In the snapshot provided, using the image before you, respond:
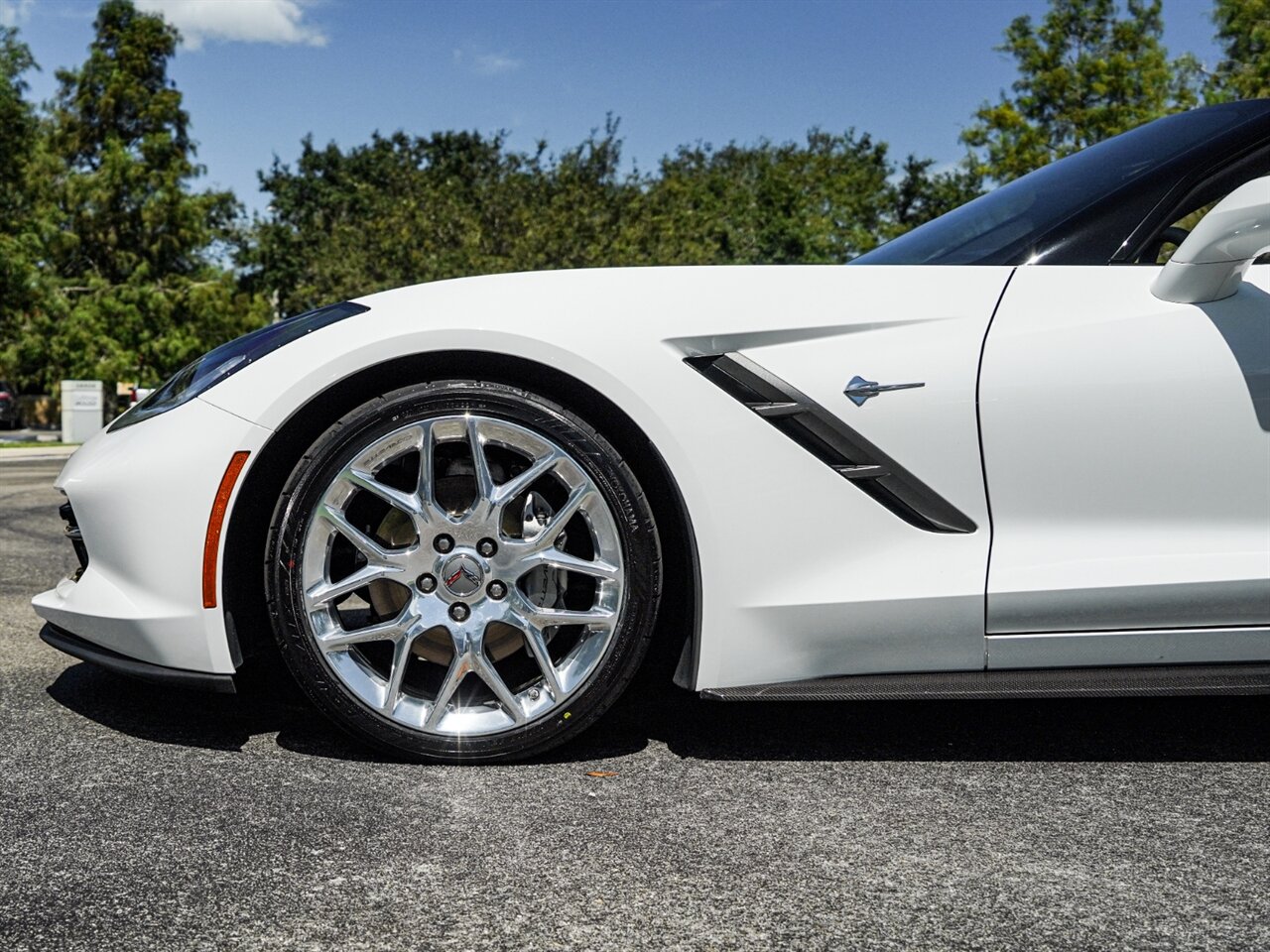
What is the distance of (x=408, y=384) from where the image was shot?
249cm

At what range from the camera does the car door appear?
7.65 ft

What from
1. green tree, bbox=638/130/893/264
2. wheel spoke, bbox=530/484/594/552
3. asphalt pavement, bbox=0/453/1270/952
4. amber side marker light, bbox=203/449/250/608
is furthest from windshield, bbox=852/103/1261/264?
green tree, bbox=638/130/893/264

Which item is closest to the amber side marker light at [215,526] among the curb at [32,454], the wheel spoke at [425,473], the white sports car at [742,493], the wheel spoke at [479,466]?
the white sports car at [742,493]

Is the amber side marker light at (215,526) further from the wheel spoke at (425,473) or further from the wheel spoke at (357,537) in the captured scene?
the wheel spoke at (425,473)

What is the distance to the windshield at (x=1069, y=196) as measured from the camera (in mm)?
2578

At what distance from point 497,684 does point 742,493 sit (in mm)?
626

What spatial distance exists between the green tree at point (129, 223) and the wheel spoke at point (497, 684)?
27.9 meters

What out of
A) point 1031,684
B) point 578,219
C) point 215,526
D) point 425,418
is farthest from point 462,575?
point 578,219

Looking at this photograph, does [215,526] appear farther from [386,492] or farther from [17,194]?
[17,194]

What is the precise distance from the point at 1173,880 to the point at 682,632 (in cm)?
102

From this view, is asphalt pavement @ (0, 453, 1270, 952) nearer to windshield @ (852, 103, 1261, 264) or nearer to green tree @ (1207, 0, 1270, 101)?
windshield @ (852, 103, 1261, 264)

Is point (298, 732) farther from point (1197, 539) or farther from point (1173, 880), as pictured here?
point (1197, 539)

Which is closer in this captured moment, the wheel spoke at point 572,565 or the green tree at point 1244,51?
the wheel spoke at point 572,565

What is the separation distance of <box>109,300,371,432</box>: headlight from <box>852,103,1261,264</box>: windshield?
1.35m
